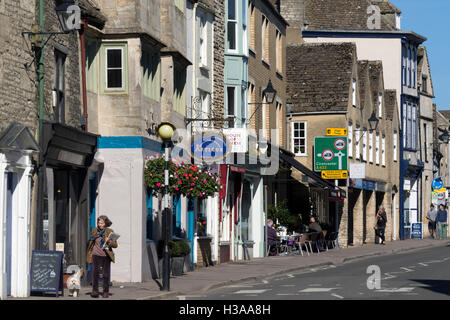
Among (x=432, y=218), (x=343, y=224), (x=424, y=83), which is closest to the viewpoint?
(x=343, y=224)

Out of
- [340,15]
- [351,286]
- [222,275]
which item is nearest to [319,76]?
[340,15]

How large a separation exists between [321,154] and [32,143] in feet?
93.7

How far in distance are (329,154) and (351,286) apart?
24.5m

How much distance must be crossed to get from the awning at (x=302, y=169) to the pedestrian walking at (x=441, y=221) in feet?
46.0

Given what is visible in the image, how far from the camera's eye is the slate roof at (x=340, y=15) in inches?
2606

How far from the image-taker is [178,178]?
25250mm

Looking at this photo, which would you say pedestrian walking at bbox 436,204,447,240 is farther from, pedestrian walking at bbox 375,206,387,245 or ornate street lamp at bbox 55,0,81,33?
ornate street lamp at bbox 55,0,81,33

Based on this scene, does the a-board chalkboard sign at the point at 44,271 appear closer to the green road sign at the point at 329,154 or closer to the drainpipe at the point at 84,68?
the drainpipe at the point at 84,68

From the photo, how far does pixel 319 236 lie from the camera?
4328 cm

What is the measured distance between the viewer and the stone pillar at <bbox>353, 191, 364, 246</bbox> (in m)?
54.1

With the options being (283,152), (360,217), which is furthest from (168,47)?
(360,217)

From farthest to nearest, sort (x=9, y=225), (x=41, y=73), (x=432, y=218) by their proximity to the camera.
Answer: (x=432, y=218) → (x=41, y=73) → (x=9, y=225)

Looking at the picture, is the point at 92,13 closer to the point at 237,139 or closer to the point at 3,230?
the point at 3,230
